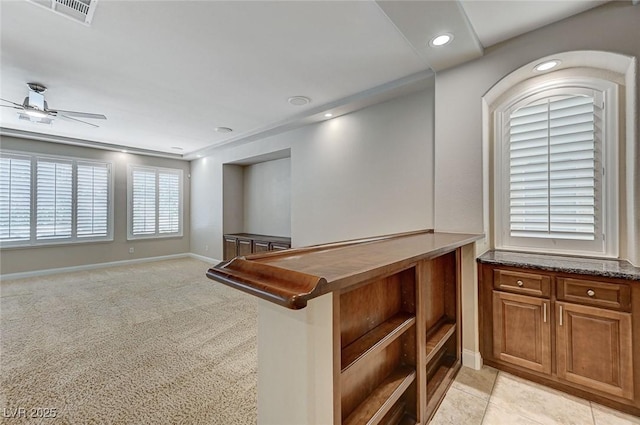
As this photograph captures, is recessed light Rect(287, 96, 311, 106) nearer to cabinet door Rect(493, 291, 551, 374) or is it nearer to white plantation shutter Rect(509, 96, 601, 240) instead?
white plantation shutter Rect(509, 96, 601, 240)

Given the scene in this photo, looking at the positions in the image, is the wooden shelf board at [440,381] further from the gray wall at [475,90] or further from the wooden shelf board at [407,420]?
the gray wall at [475,90]

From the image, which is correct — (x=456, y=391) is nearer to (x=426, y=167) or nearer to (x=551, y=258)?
(x=551, y=258)

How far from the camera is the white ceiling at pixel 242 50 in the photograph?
193 centimetres

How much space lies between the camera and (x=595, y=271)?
68.4 inches

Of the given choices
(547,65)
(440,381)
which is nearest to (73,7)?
(547,65)

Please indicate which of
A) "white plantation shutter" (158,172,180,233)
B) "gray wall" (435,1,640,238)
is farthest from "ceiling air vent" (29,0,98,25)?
"white plantation shutter" (158,172,180,233)

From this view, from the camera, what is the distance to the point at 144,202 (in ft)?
21.6

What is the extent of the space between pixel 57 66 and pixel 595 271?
489cm

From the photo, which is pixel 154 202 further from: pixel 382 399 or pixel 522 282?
pixel 522 282

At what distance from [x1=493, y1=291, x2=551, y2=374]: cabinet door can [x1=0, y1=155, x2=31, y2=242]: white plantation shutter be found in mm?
7590

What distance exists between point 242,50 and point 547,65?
2565 mm

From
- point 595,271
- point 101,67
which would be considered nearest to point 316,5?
point 101,67

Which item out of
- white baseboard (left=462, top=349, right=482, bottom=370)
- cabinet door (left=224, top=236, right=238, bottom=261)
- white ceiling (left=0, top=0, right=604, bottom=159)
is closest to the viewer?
white ceiling (left=0, top=0, right=604, bottom=159)

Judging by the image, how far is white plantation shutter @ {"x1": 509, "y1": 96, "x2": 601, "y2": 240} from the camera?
6.84 ft
